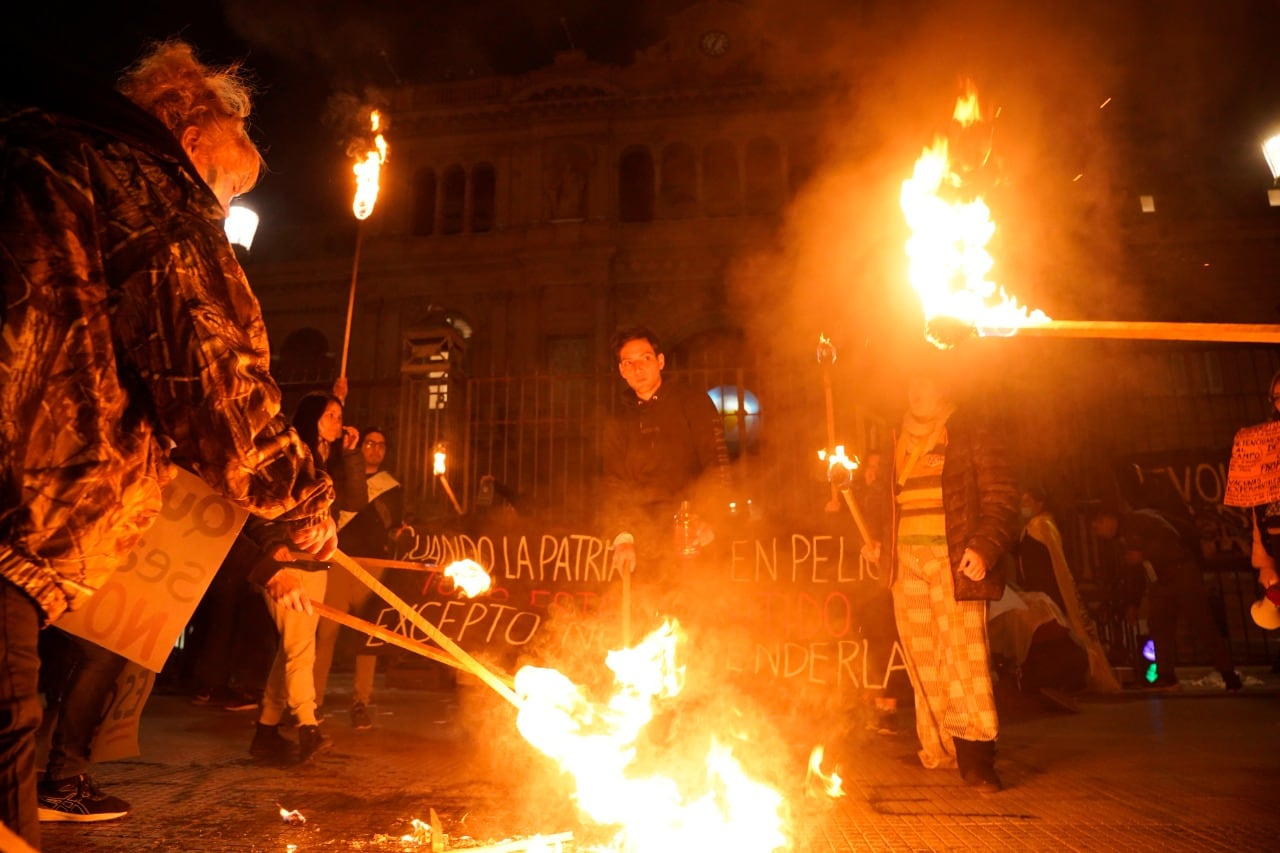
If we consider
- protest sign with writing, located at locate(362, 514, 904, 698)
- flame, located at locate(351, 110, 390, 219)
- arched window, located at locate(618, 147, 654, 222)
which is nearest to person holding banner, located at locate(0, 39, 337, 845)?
protest sign with writing, located at locate(362, 514, 904, 698)

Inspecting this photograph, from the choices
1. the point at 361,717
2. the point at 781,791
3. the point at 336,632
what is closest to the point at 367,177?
the point at 336,632

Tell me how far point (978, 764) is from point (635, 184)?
19.5 metres

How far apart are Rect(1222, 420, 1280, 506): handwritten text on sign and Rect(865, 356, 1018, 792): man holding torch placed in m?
1.80

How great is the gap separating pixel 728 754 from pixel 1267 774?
3.20m

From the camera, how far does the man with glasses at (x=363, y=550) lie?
17.2ft

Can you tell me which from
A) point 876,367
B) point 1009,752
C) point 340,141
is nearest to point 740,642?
point 1009,752

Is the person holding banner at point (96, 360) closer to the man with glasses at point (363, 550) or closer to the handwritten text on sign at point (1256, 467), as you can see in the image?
the man with glasses at point (363, 550)

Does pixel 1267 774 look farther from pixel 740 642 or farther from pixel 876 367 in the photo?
pixel 876 367

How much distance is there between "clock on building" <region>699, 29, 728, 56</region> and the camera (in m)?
20.5

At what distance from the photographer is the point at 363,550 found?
5727 mm

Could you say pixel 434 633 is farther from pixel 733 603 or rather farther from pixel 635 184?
pixel 635 184

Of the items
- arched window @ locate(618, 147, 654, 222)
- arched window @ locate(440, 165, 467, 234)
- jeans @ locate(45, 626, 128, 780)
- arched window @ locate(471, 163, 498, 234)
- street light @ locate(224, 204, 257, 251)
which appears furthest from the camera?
arched window @ locate(440, 165, 467, 234)

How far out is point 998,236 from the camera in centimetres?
1325

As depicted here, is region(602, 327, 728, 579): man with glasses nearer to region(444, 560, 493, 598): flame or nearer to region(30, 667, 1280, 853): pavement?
region(444, 560, 493, 598): flame
